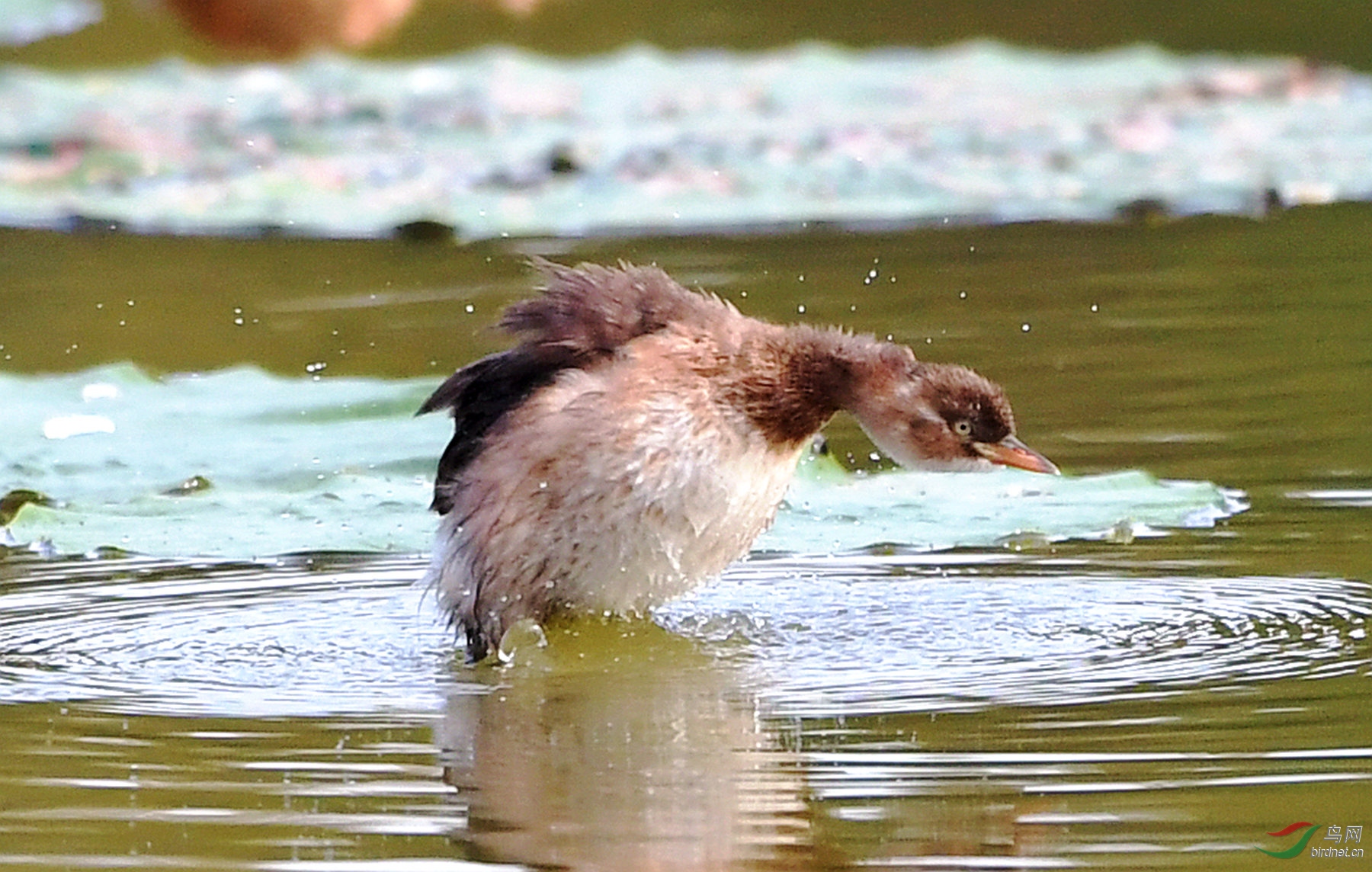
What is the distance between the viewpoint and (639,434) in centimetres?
647

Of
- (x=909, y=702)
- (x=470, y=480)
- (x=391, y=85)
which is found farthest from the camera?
(x=391, y=85)

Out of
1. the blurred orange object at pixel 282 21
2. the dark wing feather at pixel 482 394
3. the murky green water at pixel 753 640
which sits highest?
the blurred orange object at pixel 282 21

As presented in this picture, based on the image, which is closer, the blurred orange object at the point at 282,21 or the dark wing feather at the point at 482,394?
the blurred orange object at the point at 282,21

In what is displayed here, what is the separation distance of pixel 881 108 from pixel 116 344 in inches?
254

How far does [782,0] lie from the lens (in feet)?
70.0

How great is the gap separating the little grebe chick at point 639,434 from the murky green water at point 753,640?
17cm

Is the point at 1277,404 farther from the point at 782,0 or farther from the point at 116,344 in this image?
the point at 782,0

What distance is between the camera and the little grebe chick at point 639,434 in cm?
648

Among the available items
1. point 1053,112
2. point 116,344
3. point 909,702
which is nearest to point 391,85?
point 1053,112

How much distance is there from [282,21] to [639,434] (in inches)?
50.8

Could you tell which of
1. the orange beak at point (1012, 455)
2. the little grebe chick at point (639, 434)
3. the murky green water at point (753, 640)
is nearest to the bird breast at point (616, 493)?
the little grebe chick at point (639, 434)

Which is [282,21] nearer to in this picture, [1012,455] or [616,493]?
[616,493]

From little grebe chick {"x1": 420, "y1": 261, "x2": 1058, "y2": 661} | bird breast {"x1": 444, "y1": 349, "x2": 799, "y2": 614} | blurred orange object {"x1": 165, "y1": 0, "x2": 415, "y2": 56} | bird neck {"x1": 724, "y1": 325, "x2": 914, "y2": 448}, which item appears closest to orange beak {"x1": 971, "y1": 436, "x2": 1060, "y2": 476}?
little grebe chick {"x1": 420, "y1": 261, "x2": 1058, "y2": 661}

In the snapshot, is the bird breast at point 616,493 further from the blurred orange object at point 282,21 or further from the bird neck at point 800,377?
the blurred orange object at point 282,21
